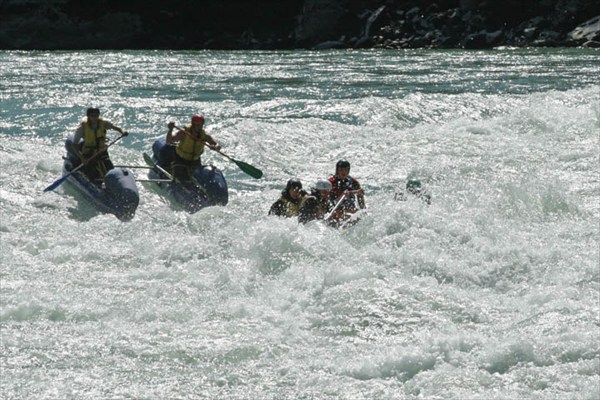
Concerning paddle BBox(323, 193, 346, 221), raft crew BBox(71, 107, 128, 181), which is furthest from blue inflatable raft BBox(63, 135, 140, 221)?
paddle BBox(323, 193, 346, 221)

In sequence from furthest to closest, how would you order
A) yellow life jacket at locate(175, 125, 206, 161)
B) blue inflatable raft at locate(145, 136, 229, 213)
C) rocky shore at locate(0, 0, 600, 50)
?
1. rocky shore at locate(0, 0, 600, 50)
2. yellow life jacket at locate(175, 125, 206, 161)
3. blue inflatable raft at locate(145, 136, 229, 213)

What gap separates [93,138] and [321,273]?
5366mm

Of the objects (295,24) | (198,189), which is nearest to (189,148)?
(198,189)

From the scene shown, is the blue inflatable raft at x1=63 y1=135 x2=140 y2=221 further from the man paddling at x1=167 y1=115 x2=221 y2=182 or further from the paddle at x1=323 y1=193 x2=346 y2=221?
the paddle at x1=323 y1=193 x2=346 y2=221

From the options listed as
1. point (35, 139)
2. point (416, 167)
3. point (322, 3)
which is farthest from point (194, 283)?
point (322, 3)

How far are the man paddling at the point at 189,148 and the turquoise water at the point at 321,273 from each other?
1.80ft

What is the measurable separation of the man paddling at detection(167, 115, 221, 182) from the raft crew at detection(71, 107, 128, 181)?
1.00 meters

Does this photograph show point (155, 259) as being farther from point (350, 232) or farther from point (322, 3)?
point (322, 3)

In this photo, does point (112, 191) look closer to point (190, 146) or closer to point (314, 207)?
point (190, 146)

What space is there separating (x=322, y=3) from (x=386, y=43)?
5.16 meters

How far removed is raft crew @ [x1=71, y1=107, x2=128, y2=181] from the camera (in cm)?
1405

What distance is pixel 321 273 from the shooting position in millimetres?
10102

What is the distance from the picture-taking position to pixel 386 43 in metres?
42.7

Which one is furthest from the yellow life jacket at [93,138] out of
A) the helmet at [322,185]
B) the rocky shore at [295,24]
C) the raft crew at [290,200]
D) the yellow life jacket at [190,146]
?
the rocky shore at [295,24]
